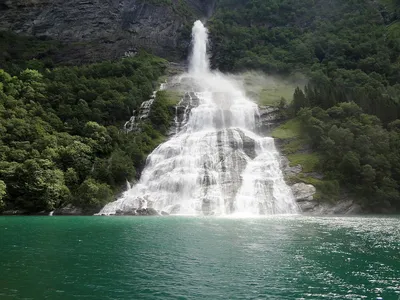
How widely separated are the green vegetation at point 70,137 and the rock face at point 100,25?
79.7ft

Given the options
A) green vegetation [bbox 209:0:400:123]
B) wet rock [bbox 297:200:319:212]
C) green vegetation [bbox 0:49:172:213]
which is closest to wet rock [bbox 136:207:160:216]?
green vegetation [bbox 0:49:172:213]

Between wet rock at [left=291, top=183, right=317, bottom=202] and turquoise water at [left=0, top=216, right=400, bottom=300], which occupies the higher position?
wet rock at [left=291, top=183, right=317, bottom=202]

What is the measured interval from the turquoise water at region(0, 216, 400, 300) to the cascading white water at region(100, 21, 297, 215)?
19742 mm

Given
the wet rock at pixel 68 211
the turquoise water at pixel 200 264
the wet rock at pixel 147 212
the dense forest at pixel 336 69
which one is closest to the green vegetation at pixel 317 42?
the dense forest at pixel 336 69

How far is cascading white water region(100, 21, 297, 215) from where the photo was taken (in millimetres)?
48438

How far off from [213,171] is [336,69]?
66653 mm

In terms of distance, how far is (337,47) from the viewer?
114125 millimetres

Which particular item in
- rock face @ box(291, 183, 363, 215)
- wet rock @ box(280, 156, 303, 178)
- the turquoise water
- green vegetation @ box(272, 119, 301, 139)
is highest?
green vegetation @ box(272, 119, 301, 139)

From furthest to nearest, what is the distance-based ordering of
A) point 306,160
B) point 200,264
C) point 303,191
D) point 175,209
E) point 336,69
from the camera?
point 336,69
point 306,160
point 303,191
point 175,209
point 200,264

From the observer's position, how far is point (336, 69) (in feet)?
339

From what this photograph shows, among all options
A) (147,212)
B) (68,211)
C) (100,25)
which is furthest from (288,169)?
(100,25)

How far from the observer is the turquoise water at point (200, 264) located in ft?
44.8

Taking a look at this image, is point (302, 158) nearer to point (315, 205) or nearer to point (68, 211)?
point (315, 205)

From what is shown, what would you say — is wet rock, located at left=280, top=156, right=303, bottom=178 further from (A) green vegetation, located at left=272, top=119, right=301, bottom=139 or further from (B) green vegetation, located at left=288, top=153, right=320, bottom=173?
(A) green vegetation, located at left=272, top=119, right=301, bottom=139
